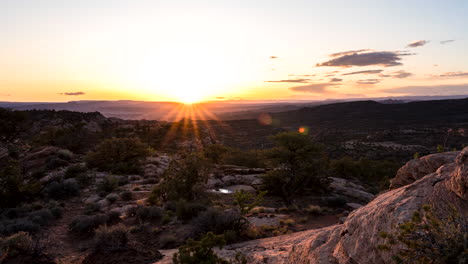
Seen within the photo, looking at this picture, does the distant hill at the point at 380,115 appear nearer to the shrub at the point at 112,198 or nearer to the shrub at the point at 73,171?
the shrub at the point at 73,171

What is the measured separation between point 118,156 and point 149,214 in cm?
1325

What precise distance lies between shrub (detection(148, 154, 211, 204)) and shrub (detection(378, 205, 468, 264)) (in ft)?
38.4

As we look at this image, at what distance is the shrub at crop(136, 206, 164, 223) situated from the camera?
1143 centimetres

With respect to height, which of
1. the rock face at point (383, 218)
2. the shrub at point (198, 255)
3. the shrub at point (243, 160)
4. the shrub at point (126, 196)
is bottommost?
the shrub at point (243, 160)

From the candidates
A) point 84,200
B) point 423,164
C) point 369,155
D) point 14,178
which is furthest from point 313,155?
point 369,155

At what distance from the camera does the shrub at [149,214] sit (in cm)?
1143

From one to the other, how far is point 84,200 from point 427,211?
15415mm

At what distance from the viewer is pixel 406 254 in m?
2.90

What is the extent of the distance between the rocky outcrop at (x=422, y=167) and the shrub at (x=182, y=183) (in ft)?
31.4

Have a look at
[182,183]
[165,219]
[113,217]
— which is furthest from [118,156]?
[165,219]

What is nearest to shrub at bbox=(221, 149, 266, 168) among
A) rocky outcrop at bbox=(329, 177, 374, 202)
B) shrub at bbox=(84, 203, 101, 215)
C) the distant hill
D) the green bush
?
the green bush

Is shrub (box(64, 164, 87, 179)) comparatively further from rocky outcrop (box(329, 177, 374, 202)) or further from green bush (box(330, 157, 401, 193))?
green bush (box(330, 157, 401, 193))

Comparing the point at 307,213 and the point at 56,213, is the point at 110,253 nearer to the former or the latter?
the point at 56,213

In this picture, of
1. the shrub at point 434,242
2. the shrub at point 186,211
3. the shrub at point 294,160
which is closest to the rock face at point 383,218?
the shrub at point 434,242
